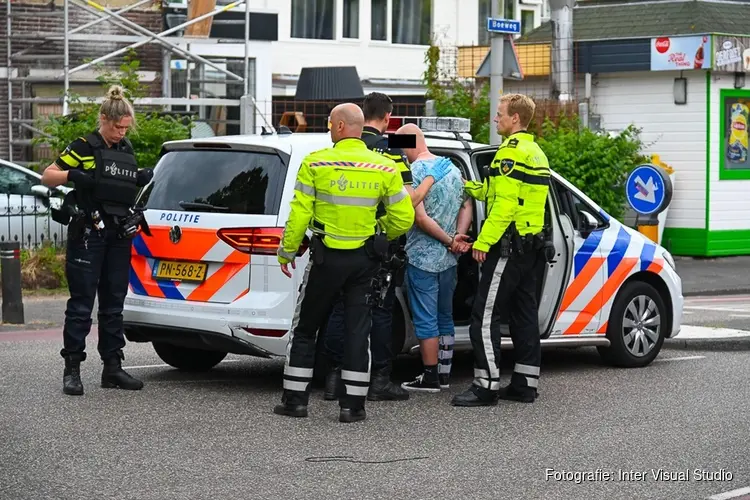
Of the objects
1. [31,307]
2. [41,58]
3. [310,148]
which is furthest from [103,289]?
[41,58]

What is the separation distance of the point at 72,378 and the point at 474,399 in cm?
261

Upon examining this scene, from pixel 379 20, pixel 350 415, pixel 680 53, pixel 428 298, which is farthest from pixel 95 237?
pixel 379 20

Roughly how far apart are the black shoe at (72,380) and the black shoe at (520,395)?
276cm

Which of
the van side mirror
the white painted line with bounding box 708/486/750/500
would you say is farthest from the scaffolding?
the white painted line with bounding box 708/486/750/500

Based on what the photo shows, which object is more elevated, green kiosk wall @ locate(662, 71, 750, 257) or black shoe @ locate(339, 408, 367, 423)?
green kiosk wall @ locate(662, 71, 750, 257)

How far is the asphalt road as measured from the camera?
6.60 meters

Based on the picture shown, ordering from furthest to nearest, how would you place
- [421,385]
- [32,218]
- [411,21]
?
[411,21] → [32,218] → [421,385]

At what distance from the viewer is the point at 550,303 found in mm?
9961

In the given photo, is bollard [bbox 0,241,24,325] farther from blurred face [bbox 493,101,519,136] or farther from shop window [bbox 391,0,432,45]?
shop window [bbox 391,0,432,45]

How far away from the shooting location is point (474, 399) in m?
8.98

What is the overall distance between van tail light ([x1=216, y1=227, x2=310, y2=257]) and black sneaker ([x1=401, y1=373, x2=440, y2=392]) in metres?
1.35

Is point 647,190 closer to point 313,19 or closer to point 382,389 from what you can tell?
point 382,389

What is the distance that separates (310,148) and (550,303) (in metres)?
2.19

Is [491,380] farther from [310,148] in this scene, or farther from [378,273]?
[310,148]
